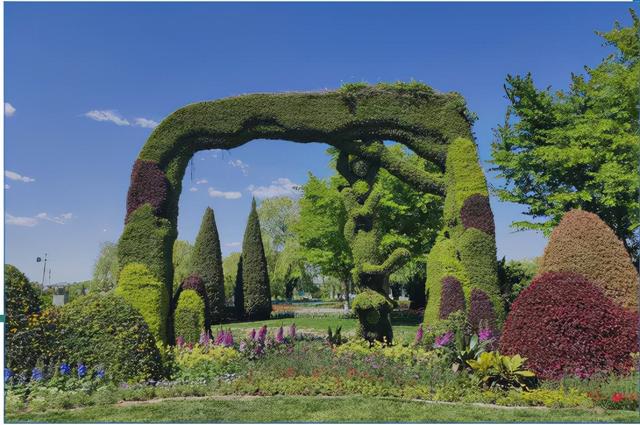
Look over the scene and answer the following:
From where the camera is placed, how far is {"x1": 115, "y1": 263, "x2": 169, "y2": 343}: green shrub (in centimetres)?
1099

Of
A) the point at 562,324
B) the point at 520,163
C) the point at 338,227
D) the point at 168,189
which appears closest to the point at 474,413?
the point at 562,324

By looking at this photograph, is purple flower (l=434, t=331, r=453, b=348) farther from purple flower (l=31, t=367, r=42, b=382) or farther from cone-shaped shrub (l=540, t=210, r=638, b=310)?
purple flower (l=31, t=367, r=42, b=382)

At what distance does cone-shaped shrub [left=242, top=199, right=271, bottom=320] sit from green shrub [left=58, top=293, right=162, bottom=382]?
696 inches

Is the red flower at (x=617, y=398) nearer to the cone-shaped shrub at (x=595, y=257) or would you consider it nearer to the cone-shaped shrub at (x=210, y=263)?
the cone-shaped shrub at (x=595, y=257)

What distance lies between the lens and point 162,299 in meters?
11.3

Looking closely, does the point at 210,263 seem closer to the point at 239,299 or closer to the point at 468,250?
the point at 239,299

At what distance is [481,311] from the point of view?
35.4 feet

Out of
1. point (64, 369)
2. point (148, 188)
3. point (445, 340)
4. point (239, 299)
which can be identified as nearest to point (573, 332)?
point (445, 340)

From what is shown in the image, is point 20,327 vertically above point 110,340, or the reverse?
point 20,327

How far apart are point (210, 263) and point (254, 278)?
3.01 metres

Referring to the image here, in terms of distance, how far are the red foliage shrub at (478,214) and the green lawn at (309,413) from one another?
17.0ft

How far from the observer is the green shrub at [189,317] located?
38.4 feet

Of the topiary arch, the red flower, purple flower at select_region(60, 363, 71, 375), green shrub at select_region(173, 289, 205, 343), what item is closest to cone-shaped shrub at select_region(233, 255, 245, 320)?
green shrub at select_region(173, 289, 205, 343)

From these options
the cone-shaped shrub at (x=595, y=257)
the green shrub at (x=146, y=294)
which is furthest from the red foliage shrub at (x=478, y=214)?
the green shrub at (x=146, y=294)
